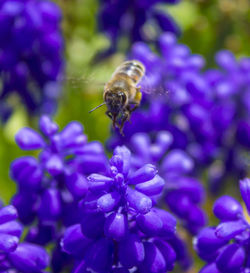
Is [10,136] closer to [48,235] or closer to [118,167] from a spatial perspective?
[48,235]

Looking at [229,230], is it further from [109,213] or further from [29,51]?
[29,51]

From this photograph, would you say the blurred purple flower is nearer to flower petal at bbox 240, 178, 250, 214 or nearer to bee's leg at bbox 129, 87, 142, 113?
bee's leg at bbox 129, 87, 142, 113

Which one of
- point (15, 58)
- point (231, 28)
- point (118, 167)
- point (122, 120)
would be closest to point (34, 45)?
point (15, 58)

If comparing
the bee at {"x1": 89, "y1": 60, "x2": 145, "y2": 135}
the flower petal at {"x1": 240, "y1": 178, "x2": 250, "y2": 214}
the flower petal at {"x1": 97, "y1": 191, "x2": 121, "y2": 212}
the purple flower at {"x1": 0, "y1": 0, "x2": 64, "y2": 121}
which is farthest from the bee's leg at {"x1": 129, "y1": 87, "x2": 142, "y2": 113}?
the purple flower at {"x1": 0, "y1": 0, "x2": 64, "y2": 121}

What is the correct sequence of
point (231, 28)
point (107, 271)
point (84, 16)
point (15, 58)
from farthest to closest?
1. point (84, 16)
2. point (231, 28)
3. point (15, 58)
4. point (107, 271)

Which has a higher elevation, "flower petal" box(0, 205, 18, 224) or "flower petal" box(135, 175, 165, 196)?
"flower petal" box(135, 175, 165, 196)

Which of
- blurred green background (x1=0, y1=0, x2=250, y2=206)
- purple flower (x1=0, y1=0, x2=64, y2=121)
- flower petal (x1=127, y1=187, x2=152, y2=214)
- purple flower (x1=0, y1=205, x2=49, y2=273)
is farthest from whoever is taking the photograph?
blurred green background (x1=0, y1=0, x2=250, y2=206)
